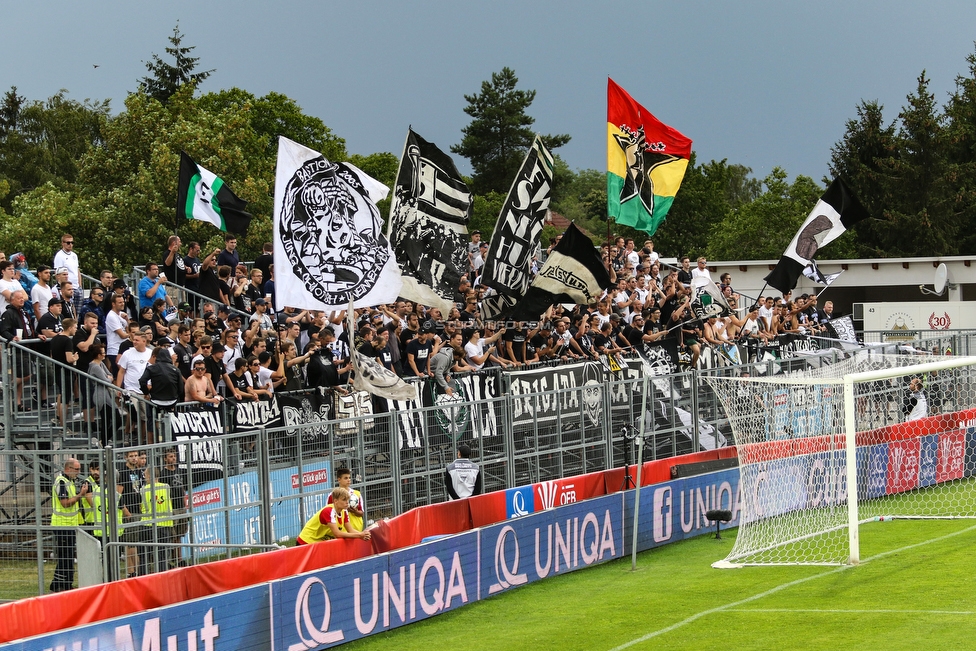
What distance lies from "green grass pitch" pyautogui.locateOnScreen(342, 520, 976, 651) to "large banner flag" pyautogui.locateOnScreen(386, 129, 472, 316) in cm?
502

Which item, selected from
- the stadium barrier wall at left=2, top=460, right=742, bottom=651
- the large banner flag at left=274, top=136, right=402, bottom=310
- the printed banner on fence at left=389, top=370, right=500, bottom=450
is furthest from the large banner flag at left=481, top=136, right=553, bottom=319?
the large banner flag at left=274, top=136, right=402, bottom=310

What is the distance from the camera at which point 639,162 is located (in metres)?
24.5

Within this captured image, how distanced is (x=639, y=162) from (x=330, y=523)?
42.2 feet

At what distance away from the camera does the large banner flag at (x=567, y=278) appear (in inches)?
797

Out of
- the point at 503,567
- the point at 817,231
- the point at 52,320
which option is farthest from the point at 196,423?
the point at 817,231

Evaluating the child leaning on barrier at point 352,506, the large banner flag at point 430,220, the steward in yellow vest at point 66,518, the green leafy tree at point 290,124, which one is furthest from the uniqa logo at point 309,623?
the green leafy tree at point 290,124

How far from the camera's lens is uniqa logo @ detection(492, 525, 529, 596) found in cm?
1526

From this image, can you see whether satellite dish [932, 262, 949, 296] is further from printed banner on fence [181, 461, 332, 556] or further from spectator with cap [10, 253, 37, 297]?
spectator with cap [10, 253, 37, 297]

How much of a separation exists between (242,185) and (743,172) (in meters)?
123

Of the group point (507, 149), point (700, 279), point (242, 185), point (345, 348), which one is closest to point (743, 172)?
point (507, 149)

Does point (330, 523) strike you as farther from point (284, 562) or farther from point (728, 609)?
point (728, 609)

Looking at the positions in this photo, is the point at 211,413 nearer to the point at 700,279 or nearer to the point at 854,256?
the point at 700,279

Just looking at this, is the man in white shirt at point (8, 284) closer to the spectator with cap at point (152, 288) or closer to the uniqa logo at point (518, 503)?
the spectator with cap at point (152, 288)

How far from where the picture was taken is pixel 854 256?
75312mm
